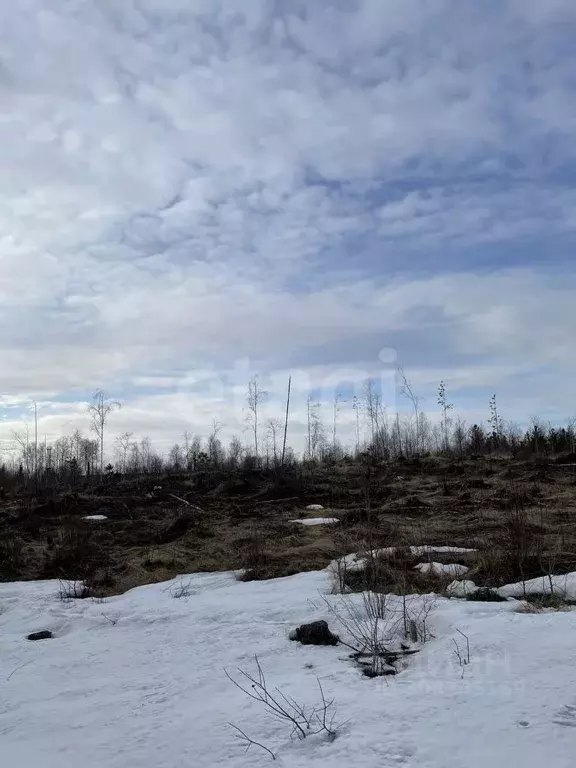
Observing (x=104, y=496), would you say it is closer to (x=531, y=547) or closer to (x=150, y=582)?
(x=150, y=582)

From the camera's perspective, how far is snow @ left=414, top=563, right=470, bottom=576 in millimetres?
6557

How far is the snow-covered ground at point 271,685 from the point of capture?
297 cm

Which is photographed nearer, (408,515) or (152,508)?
(408,515)

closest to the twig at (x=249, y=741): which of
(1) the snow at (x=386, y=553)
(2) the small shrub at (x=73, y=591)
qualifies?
(1) the snow at (x=386, y=553)

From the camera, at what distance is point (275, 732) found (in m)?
3.29

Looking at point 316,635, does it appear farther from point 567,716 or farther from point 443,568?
point 443,568

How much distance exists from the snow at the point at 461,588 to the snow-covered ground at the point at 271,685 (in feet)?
1.19

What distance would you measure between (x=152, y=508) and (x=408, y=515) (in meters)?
7.90

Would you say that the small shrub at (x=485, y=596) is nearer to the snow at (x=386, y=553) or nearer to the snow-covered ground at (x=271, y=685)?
the snow-covered ground at (x=271, y=685)

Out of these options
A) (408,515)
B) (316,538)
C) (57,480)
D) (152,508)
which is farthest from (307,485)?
(57,480)

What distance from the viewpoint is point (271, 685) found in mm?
4020

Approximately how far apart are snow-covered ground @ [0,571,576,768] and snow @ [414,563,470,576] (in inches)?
45.0

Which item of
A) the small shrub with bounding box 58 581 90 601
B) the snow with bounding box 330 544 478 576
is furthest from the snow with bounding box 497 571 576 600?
the small shrub with bounding box 58 581 90 601

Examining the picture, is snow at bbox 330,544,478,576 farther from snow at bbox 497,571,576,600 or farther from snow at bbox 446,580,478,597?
snow at bbox 497,571,576,600
